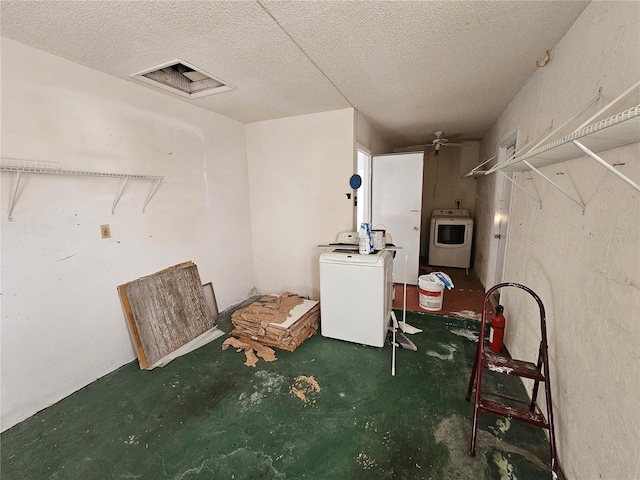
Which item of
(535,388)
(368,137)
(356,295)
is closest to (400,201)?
(368,137)

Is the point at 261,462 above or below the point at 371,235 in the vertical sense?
below

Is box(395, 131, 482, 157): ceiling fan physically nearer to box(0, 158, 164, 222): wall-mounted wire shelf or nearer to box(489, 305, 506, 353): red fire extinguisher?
box(489, 305, 506, 353): red fire extinguisher

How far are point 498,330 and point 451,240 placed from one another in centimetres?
266

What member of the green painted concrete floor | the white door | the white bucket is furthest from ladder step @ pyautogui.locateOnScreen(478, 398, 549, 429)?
the white door

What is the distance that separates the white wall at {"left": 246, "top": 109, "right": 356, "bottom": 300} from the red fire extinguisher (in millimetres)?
1678

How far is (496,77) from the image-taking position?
220cm

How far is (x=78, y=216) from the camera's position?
1.98 meters

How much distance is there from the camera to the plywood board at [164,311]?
2.29m

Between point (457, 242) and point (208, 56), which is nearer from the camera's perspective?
point (208, 56)

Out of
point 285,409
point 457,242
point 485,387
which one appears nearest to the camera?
point 285,409

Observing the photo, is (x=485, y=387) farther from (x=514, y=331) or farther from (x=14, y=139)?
(x=14, y=139)

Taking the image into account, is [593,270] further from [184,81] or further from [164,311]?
[184,81]

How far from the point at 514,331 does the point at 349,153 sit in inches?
91.4

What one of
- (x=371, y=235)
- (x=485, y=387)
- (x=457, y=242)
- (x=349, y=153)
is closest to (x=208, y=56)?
(x=349, y=153)
